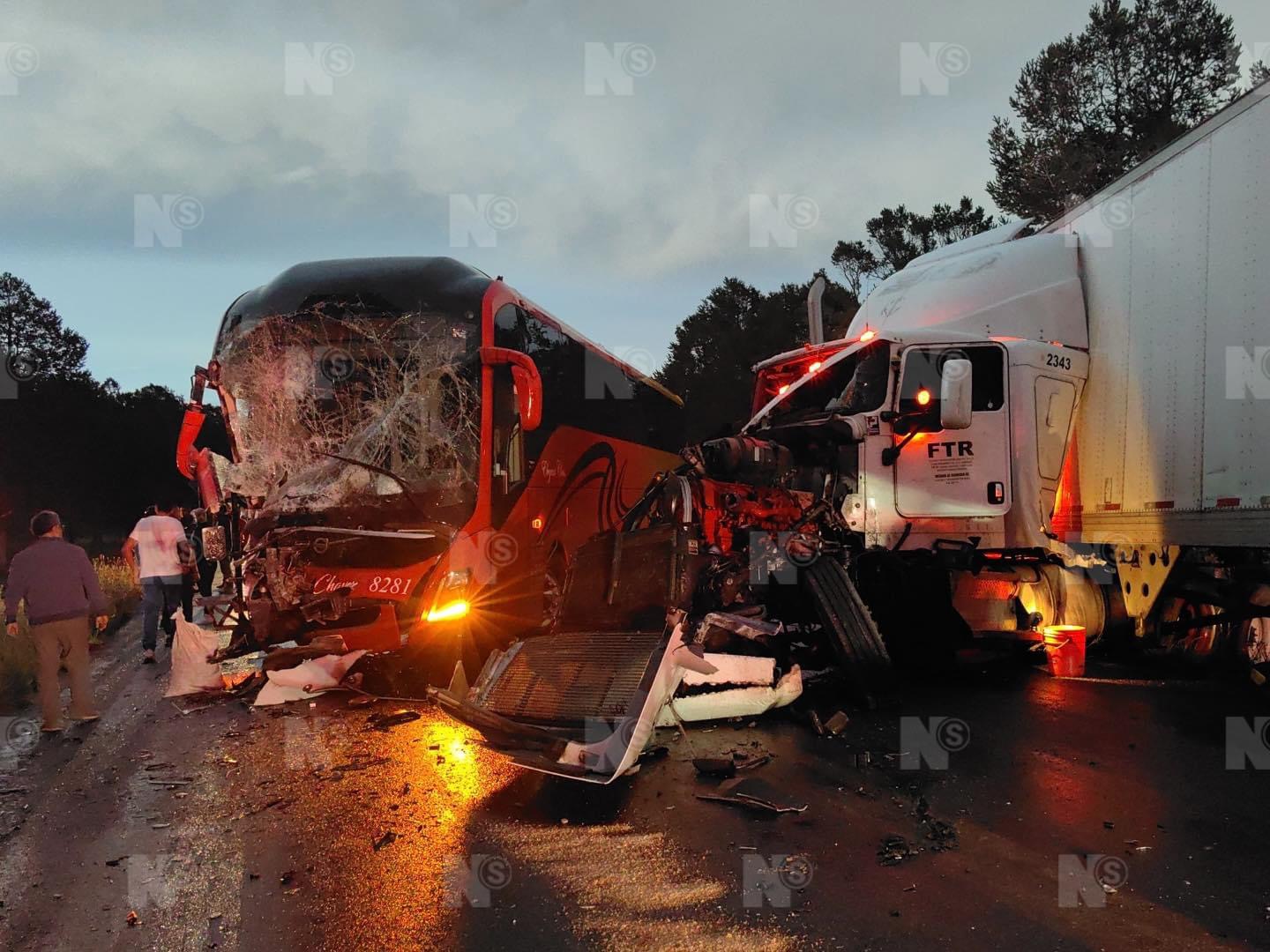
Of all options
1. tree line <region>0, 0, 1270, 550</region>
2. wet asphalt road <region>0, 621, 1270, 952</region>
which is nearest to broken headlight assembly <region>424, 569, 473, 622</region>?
wet asphalt road <region>0, 621, 1270, 952</region>

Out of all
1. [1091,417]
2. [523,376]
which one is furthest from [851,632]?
[523,376]

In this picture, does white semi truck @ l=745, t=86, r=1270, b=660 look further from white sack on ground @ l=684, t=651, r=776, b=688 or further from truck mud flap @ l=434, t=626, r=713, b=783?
truck mud flap @ l=434, t=626, r=713, b=783

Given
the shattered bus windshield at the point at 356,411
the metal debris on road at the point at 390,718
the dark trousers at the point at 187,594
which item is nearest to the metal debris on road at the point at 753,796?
the metal debris on road at the point at 390,718

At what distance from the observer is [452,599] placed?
7.20m

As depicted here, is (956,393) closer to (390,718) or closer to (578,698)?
(578,698)

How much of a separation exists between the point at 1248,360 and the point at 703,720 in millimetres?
4552

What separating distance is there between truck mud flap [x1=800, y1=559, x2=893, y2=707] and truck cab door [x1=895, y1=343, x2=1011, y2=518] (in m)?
1.23

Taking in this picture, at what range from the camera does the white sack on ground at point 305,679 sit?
7.37m

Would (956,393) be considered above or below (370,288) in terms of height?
below

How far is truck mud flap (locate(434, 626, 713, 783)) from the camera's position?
186 inches

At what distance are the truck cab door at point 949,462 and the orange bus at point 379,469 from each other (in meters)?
3.17

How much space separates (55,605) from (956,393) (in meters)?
7.29

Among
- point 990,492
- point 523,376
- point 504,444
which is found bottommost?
point 990,492

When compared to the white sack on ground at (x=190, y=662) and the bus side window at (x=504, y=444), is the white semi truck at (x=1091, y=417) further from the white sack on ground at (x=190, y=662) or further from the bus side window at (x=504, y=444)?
the white sack on ground at (x=190, y=662)
